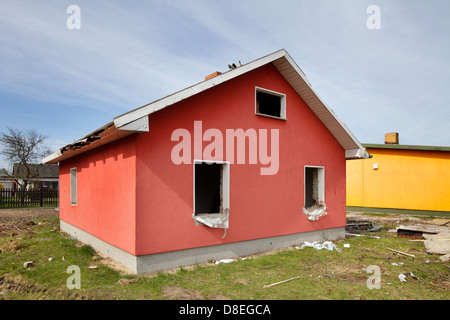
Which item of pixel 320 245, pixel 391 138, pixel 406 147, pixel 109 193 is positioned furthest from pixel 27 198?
pixel 406 147

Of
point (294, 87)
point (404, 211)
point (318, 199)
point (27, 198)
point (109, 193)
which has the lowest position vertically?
point (404, 211)

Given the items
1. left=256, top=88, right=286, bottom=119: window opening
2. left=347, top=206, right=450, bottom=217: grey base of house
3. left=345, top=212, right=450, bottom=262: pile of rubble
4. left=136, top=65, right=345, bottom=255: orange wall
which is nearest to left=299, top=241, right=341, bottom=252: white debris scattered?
left=136, top=65, right=345, bottom=255: orange wall

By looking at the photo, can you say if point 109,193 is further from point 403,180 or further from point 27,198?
point 27,198

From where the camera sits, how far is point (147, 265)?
20.0 feet

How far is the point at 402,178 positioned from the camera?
18094 millimetres

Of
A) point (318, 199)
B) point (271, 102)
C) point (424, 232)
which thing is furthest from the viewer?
point (424, 232)

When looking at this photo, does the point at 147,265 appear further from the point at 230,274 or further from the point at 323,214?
the point at 323,214

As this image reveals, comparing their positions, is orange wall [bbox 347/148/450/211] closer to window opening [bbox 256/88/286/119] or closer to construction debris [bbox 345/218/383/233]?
construction debris [bbox 345/218/383/233]

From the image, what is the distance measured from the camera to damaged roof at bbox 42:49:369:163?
18.4 feet

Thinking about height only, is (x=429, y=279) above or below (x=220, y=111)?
below

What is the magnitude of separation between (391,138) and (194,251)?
17938 mm

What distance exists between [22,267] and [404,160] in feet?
65.1
